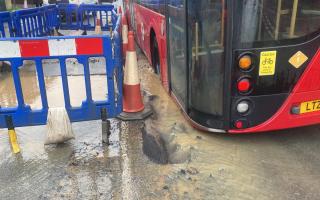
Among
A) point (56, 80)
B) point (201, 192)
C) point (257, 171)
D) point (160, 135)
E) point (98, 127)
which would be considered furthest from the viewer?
point (56, 80)

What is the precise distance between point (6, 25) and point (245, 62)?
6.27 meters

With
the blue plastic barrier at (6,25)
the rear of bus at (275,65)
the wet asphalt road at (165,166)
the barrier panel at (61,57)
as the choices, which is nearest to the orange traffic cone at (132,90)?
the wet asphalt road at (165,166)

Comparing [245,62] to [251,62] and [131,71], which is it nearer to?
[251,62]

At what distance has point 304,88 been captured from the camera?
359cm

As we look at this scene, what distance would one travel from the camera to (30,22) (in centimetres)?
891

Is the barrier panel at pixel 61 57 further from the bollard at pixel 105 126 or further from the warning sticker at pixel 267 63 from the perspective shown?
the warning sticker at pixel 267 63

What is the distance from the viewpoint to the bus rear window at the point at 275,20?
3.23m

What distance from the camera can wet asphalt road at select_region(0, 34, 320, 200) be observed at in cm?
315

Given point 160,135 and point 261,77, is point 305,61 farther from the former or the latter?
point 160,135

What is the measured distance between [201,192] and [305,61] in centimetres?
172

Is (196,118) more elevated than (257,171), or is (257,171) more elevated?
(196,118)

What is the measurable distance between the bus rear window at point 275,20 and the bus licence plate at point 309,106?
2.44 ft

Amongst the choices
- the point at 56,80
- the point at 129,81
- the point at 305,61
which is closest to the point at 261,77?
the point at 305,61

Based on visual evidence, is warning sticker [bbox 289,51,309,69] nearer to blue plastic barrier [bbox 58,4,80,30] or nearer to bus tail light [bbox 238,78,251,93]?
bus tail light [bbox 238,78,251,93]
